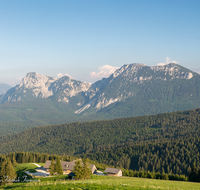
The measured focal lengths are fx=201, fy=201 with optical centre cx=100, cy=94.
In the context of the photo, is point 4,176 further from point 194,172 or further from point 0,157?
point 0,157

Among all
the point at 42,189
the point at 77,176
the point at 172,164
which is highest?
the point at 42,189

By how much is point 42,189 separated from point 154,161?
179 meters

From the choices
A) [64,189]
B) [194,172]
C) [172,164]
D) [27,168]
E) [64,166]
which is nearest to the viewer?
[64,189]

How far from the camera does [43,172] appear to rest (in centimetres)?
10962

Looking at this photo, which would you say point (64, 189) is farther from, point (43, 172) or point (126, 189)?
point (43, 172)

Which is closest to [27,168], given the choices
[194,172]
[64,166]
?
[64,166]

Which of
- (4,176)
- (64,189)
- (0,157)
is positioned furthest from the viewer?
(0,157)

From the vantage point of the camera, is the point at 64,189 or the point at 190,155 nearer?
the point at 64,189

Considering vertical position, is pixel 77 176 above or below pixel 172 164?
above

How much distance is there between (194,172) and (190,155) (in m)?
113

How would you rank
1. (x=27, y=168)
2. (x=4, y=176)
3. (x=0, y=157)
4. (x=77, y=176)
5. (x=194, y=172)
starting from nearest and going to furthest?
(x=77, y=176)
(x=4, y=176)
(x=194, y=172)
(x=27, y=168)
(x=0, y=157)

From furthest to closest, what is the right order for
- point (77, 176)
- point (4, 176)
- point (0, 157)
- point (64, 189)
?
point (0, 157) → point (4, 176) → point (77, 176) → point (64, 189)

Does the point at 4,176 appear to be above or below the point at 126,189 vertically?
below

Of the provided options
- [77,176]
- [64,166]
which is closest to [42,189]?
[77,176]
